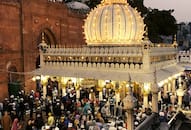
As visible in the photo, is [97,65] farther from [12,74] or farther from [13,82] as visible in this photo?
[12,74]

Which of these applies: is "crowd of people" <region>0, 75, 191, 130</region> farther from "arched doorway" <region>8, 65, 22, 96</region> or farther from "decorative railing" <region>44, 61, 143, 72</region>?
"arched doorway" <region>8, 65, 22, 96</region>

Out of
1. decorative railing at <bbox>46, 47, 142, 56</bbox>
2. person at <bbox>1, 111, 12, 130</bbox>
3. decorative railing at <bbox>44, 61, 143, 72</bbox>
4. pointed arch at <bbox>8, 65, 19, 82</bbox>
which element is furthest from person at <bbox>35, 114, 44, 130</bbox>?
pointed arch at <bbox>8, 65, 19, 82</bbox>

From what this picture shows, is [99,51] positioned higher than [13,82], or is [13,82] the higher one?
[99,51]

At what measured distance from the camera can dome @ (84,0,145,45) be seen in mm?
17375

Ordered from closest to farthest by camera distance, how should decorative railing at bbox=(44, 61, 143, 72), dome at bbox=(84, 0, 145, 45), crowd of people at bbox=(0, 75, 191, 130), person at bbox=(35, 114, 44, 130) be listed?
crowd of people at bbox=(0, 75, 191, 130), person at bbox=(35, 114, 44, 130), decorative railing at bbox=(44, 61, 143, 72), dome at bbox=(84, 0, 145, 45)

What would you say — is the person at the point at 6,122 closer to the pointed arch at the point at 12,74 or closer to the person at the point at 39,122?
the person at the point at 39,122

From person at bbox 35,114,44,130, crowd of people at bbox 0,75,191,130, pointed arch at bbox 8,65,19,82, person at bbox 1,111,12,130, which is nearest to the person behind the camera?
crowd of people at bbox 0,75,191,130

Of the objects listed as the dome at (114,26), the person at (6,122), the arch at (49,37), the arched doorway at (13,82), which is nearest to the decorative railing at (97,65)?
the dome at (114,26)

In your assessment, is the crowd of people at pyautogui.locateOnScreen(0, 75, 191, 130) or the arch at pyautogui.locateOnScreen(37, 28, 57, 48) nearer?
the crowd of people at pyautogui.locateOnScreen(0, 75, 191, 130)

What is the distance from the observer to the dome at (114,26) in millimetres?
17375

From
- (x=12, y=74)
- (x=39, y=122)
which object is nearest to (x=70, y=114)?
(x=39, y=122)

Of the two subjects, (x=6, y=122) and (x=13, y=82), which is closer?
(x=6, y=122)

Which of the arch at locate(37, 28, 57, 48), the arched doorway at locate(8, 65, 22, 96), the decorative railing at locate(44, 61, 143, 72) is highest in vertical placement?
the arch at locate(37, 28, 57, 48)

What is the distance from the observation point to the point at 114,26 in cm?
1723
